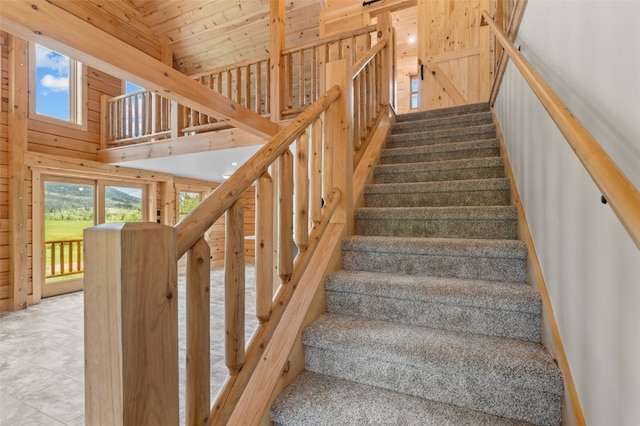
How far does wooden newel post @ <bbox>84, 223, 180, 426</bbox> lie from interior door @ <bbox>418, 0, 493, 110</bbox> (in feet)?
15.1

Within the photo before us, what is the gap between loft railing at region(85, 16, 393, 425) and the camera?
644mm

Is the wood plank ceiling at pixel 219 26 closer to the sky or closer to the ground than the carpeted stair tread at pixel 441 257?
closer to the sky

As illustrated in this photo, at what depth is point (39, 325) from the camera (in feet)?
11.3

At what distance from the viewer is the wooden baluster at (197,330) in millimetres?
868

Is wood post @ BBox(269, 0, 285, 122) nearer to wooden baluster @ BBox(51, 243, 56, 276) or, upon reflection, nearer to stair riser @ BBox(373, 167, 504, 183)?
stair riser @ BBox(373, 167, 504, 183)

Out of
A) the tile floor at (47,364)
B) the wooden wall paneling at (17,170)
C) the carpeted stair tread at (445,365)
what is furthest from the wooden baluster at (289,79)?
the wooden wall paneling at (17,170)

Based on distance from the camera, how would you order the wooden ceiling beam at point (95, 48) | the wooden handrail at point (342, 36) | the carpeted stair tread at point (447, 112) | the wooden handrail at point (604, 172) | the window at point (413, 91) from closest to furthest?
1. the wooden handrail at point (604, 172)
2. the wooden ceiling beam at point (95, 48)
3. the carpeted stair tread at point (447, 112)
4. the wooden handrail at point (342, 36)
5. the window at point (413, 91)

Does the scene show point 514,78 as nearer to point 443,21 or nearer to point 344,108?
point 344,108

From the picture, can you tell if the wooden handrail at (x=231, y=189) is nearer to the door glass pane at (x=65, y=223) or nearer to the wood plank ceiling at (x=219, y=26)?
the wood plank ceiling at (x=219, y=26)

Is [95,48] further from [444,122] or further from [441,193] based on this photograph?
[444,122]

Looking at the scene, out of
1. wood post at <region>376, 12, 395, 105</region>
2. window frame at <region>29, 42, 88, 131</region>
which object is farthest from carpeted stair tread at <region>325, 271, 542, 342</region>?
window frame at <region>29, 42, 88, 131</region>

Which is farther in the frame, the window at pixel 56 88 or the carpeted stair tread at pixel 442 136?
the window at pixel 56 88

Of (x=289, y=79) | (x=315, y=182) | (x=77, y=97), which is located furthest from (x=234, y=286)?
(x=77, y=97)

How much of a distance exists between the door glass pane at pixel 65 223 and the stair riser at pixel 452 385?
5.44 m
